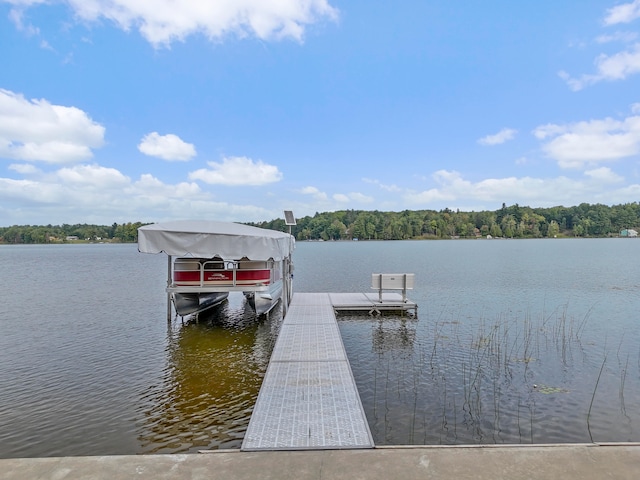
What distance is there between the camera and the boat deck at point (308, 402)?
4004 millimetres

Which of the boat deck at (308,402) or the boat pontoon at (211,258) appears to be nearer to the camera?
the boat deck at (308,402)

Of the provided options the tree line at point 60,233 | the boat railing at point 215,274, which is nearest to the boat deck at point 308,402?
the boat railing at point 215,274

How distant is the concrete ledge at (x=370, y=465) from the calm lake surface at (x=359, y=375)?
1.79 meters

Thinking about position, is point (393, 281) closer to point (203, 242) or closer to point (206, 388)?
point (203, 242)

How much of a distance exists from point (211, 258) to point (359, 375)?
6.51 metres

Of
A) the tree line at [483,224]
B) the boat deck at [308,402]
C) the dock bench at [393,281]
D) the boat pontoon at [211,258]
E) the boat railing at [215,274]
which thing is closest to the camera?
the boat deck at [308,402]

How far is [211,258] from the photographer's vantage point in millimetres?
12172

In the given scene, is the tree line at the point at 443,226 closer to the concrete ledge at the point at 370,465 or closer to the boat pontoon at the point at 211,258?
the boat pontoon at the point at 211,258

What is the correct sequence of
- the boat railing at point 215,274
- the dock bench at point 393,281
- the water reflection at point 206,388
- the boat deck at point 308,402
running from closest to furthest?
the boat deck at point 308,402, the water reflection at point 206,388, the boat railing at point 215,274, the dock bench at point 393,281

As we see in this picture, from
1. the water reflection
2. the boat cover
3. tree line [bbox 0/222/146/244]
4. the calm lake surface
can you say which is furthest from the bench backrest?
tree line [bbox 0/222/146/244]

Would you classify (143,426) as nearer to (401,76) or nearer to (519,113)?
(401,76)

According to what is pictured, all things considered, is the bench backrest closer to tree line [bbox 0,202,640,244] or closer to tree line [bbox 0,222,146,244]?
tree line [bbox 0,202,640,244]

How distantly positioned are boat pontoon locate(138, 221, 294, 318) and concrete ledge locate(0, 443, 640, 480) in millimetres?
7455

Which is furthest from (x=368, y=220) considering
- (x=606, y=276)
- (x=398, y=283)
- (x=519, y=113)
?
(x=398, y=283)
